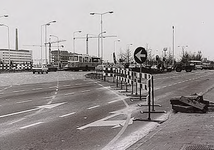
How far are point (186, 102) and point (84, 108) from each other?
396 centimetres

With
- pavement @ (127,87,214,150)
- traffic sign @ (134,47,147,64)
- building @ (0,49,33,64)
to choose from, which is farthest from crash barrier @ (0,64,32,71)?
pavement @ (127,87,214,150)

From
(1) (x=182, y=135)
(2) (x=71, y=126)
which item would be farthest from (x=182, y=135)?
(2) (x=71, y=126)

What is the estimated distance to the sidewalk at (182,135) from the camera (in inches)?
265

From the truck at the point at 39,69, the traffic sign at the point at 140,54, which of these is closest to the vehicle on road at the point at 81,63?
the truck at the point at 39,69

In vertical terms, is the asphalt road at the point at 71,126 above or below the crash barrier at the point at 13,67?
below

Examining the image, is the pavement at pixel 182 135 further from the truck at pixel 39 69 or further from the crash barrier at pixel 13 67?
the crash barrier at pixel 13 67

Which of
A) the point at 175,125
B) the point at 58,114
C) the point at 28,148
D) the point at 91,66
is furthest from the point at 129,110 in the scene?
the point at 91,66

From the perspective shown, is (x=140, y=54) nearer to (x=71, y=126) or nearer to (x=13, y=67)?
(x=71, y=126)

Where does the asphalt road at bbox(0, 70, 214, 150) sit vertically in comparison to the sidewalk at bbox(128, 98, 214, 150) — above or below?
below

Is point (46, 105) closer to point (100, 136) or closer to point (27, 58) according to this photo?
point (100, 136)

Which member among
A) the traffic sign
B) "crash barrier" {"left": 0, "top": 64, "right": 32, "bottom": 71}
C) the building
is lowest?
"crash barrier" {"left": 0, "top": 64, "right": 32, "bottom": 71}

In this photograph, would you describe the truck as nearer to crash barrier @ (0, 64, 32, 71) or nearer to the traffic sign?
crash barrier @ (0, 64, 32, 71)

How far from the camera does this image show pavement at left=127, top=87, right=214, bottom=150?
22.1 feet

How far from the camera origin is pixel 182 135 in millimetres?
7773
